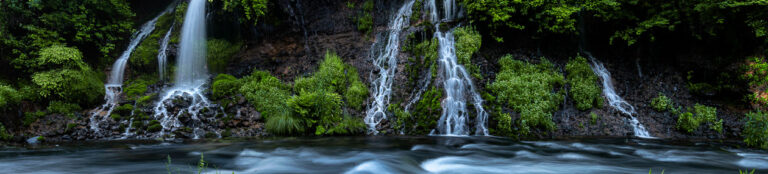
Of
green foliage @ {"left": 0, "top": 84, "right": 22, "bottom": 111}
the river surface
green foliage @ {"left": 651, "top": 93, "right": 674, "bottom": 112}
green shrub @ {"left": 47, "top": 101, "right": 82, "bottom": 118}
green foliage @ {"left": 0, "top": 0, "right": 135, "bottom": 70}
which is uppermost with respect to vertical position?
green foliage @ {"left": 0, "top": 0, "right": 135, "bottom": 70}

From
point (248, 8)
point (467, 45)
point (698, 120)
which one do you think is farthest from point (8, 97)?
point (698, 120)

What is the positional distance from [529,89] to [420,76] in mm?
3281

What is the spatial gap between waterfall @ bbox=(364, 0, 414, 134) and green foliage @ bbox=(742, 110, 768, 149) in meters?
7.86

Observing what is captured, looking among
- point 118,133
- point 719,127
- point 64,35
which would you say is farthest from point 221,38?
point 719,127

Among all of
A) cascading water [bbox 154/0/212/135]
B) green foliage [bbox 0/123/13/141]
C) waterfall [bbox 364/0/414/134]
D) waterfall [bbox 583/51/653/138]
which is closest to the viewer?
green foliage [bbox 0/123/13/141]

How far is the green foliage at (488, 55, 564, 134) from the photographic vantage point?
8633mm

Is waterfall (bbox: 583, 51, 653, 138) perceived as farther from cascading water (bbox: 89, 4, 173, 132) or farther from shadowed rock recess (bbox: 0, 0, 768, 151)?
cascading water (bbox: 89, 4, 173, 132)

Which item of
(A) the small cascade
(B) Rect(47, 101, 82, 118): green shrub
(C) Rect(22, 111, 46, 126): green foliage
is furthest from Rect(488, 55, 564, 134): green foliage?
(C) Rect(22, 111, 46, 126): green foliage

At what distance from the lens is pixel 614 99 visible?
10.4 metres

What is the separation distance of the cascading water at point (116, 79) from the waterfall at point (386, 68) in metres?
7.67

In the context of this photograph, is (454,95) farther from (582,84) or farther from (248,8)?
(248,8)

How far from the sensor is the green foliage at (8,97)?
8.63m

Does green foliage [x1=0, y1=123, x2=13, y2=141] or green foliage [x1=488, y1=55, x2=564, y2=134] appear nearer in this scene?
green foliage [x1=0, y1=123, x2=13, y2=141]

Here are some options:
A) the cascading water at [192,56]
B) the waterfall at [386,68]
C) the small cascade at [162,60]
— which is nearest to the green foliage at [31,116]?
the cascading water at [192,56]
